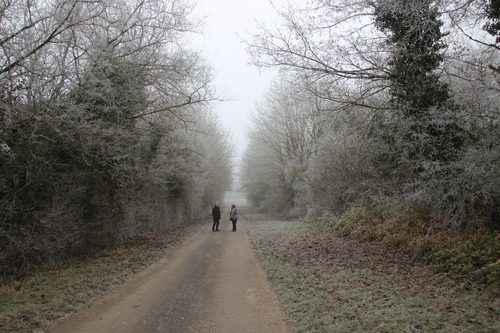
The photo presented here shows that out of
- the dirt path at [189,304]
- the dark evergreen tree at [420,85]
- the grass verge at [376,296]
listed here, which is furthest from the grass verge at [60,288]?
the dark evergreen tree at [420,85]

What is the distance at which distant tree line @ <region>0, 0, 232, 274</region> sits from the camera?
671 cm

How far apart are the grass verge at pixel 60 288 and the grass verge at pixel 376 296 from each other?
3649mm

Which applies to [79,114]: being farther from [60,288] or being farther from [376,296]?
[376,296]

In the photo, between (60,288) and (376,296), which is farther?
(60,288)

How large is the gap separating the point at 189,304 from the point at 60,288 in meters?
2.82

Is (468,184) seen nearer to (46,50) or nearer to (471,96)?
(471,96)

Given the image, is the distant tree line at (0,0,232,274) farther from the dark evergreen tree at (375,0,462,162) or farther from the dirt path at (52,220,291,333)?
the dark evergreen tree at (375,0,462,162)

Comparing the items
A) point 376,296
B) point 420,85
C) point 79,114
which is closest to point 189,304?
point 376,296

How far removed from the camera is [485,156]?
6.23 metres

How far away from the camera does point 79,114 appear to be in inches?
296

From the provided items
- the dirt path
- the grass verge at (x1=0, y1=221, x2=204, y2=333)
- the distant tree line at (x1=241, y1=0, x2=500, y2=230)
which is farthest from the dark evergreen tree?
the grass verge at (x1=0, y1=221, x2=204, y2=333)

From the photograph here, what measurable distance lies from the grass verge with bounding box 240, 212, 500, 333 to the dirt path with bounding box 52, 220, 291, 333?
441mm

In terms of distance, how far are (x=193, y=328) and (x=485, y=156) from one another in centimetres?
627

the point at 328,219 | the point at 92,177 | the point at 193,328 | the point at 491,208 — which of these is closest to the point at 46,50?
the point at 92,177
